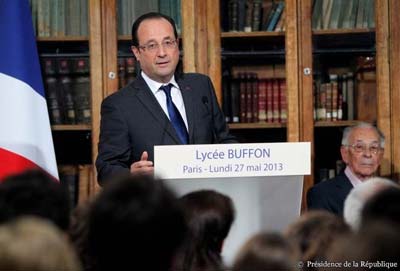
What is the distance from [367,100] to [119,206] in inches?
125

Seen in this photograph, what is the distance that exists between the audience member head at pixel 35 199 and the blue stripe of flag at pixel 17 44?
2.47 metres

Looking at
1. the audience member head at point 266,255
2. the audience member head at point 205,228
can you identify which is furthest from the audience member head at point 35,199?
the audience member head at point 266,255

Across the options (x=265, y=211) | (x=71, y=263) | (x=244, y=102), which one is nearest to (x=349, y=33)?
(x=244, y=102)

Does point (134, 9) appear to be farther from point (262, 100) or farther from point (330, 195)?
point (330, 195)

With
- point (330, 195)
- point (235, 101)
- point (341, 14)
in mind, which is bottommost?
point (330, 195)

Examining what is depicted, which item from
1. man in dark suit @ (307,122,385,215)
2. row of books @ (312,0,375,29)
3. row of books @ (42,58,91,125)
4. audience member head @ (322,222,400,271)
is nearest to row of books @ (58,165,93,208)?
row of books @ (42,58,91,125)

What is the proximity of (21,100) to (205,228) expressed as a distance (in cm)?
230

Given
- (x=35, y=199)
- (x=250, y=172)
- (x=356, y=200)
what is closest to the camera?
(x=35, y=199)

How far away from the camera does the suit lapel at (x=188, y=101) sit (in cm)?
420

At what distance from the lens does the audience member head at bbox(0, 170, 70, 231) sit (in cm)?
223

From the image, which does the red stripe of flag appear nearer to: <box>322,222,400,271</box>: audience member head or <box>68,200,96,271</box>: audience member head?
<box>68,200,96,271</box>: audience member head

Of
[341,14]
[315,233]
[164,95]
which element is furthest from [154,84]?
[315,233]

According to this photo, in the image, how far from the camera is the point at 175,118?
14.0 feet

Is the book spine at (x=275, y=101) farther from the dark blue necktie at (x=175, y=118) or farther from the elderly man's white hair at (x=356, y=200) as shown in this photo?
the elderly man's white hair at (x=356, y=200)
